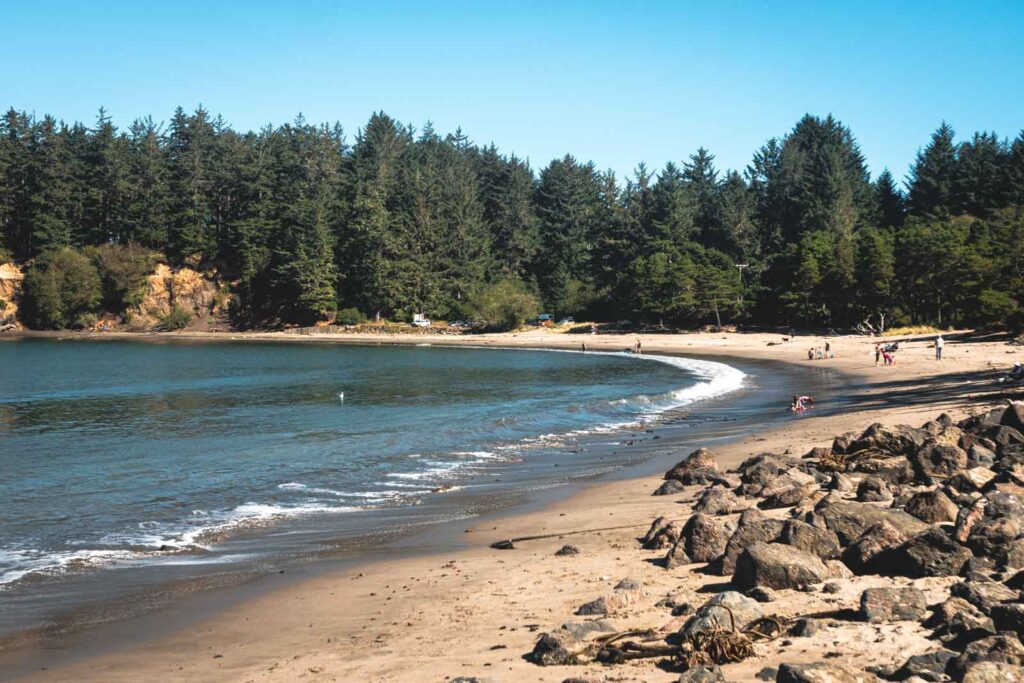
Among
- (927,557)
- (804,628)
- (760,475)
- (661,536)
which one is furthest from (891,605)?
(760,475)

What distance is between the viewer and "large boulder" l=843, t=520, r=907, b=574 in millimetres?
11703

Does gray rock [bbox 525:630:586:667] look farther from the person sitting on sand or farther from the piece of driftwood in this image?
the person sitting on sand

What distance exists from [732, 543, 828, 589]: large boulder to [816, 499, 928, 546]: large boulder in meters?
1.02

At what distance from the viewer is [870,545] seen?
464 inches

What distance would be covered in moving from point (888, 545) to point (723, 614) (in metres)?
3.27

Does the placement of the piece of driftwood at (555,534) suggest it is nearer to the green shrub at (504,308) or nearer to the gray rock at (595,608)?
the gray rock at (595,608)

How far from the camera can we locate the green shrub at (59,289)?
120m

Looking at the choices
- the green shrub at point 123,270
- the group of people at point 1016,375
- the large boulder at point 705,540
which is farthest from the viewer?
the green shrub at point 123,270

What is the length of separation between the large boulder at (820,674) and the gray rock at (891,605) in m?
1.83

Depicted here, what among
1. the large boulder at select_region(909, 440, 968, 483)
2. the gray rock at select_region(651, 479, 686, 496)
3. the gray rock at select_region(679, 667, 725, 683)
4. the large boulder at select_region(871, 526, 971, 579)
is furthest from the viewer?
the gray rock at select_region(651, 479, 686, 496)

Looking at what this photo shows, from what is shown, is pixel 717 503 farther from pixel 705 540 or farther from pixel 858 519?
pixel 858 519

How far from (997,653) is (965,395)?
3065 centimetres

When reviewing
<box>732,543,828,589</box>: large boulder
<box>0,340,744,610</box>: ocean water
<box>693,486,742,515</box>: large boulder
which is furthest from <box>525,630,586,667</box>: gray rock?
<box>0,340,744,610</box>: ocean water

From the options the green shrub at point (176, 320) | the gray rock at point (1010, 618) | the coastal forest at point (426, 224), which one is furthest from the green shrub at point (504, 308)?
the gray rock at point (1010, 618)
